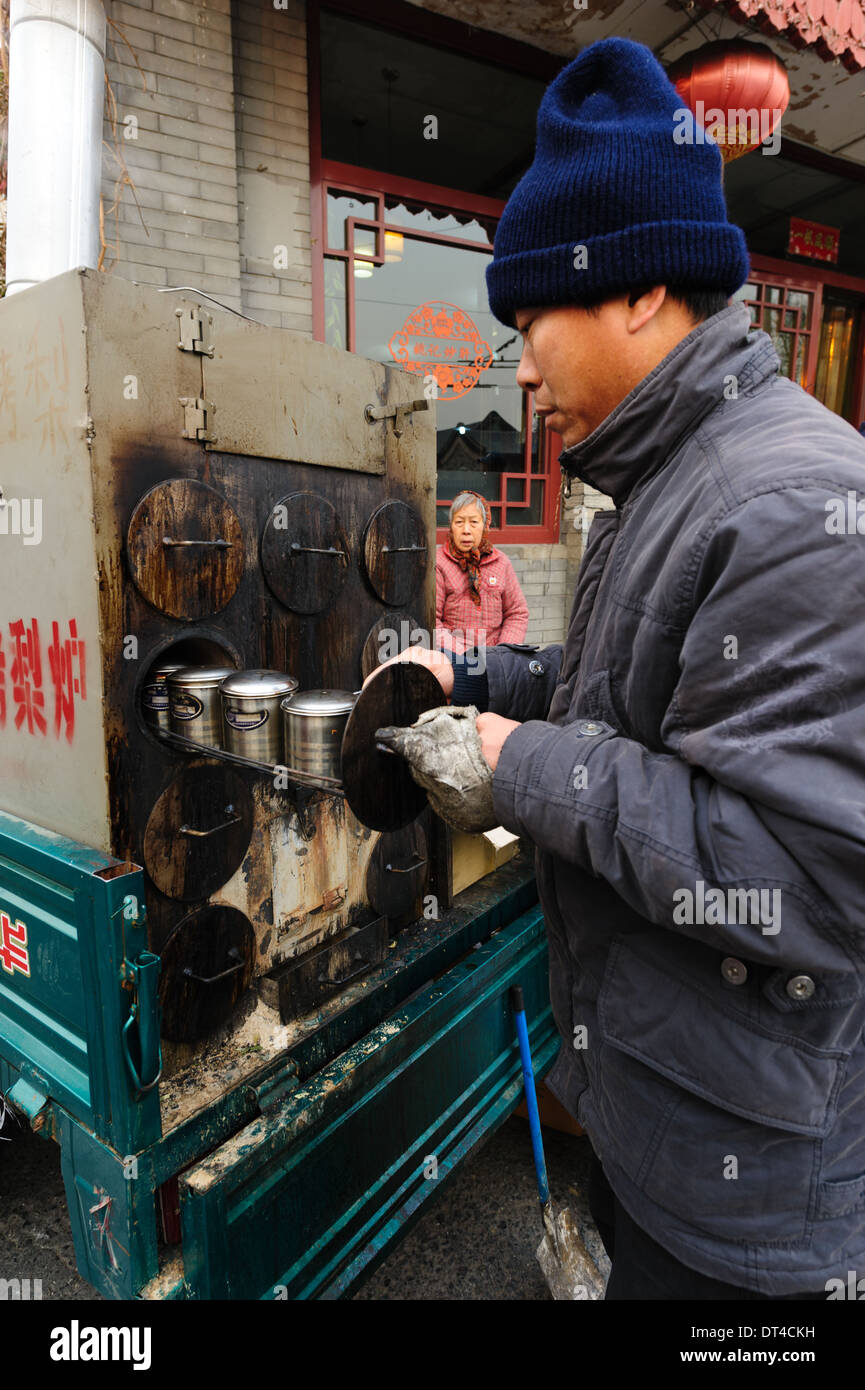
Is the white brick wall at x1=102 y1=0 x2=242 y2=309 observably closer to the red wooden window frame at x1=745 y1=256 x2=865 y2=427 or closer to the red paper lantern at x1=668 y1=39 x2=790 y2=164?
the red paper lantern at x1=668 y1=39 x2=790 y2=164

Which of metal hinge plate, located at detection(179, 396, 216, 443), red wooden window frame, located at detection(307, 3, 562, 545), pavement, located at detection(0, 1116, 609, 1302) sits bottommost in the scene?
pavement, located at detection(0, 1116, 609, 1302)

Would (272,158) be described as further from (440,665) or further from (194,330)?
(440,665)

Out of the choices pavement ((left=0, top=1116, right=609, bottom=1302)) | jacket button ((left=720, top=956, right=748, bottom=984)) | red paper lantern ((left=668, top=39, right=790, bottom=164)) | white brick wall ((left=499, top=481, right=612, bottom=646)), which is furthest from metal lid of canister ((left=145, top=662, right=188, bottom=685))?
white brick wall ((left=499, top=481, right=612, bottom=646))

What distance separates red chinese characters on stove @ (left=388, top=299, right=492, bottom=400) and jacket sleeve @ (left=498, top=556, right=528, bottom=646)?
67.0 inches

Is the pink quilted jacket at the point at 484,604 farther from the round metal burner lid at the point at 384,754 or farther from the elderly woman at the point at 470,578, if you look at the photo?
the round metal burner lid at the point at 384,754

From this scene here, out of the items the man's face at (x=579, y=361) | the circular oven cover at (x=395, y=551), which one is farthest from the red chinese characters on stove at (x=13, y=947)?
Answer: the man's face at (x=579, y=361)

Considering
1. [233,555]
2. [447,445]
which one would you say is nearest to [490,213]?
[447,445]

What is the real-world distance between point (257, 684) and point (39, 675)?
56 centimetres

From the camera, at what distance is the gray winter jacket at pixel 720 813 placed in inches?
38.1

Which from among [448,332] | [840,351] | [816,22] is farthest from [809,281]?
[448,332]

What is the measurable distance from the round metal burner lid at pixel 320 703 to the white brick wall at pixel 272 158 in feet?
11.8

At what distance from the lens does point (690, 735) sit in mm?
1062

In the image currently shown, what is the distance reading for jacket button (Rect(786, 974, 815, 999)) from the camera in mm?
1104

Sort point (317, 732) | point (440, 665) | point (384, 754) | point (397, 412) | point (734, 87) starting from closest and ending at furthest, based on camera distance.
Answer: point (384, 754) < point (317, 732) < point (440, 665) < point (397, 412) < point (734, 87)
